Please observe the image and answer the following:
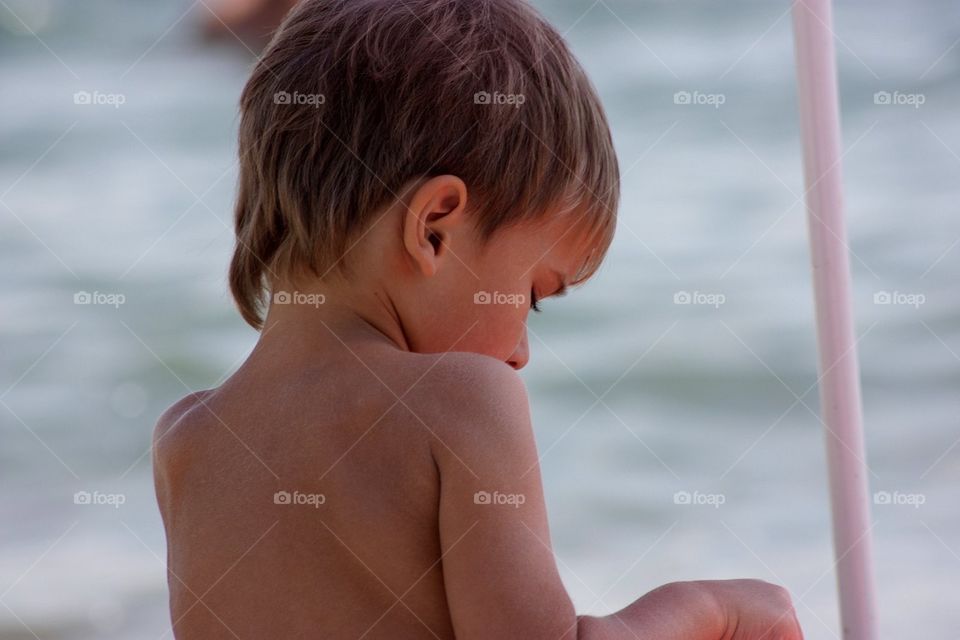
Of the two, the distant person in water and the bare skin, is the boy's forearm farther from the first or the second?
the distant person in water

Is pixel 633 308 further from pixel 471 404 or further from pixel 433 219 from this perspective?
pixel 471 404

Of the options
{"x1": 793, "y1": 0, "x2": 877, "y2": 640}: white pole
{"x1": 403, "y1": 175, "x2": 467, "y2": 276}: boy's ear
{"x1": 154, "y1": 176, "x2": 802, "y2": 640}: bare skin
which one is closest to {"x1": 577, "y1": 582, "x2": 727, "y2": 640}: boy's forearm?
{"x1": 154, "y1": 176, "x2": 802, "y2": 640}: bare skin

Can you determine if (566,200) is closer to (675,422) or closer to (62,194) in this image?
(675,422)

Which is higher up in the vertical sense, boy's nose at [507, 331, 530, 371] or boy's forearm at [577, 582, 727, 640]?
boy's nose at [507, 331, 530, 371]

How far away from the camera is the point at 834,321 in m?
1.26

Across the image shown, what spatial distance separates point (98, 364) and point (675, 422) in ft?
6.27

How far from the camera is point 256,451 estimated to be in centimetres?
100

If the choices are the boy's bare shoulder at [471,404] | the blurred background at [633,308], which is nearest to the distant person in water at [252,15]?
the blurred background at [633,308]

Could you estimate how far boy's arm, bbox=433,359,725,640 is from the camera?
0.89 m

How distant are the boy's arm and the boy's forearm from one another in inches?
3.3

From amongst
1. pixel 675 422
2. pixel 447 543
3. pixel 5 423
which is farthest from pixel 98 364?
pixel 447 543

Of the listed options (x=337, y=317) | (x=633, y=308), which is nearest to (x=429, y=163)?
(x=337, y=317)

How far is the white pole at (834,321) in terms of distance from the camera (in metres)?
1.21

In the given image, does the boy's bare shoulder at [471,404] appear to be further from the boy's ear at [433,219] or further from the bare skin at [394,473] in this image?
the boy's ear at [433,219]
